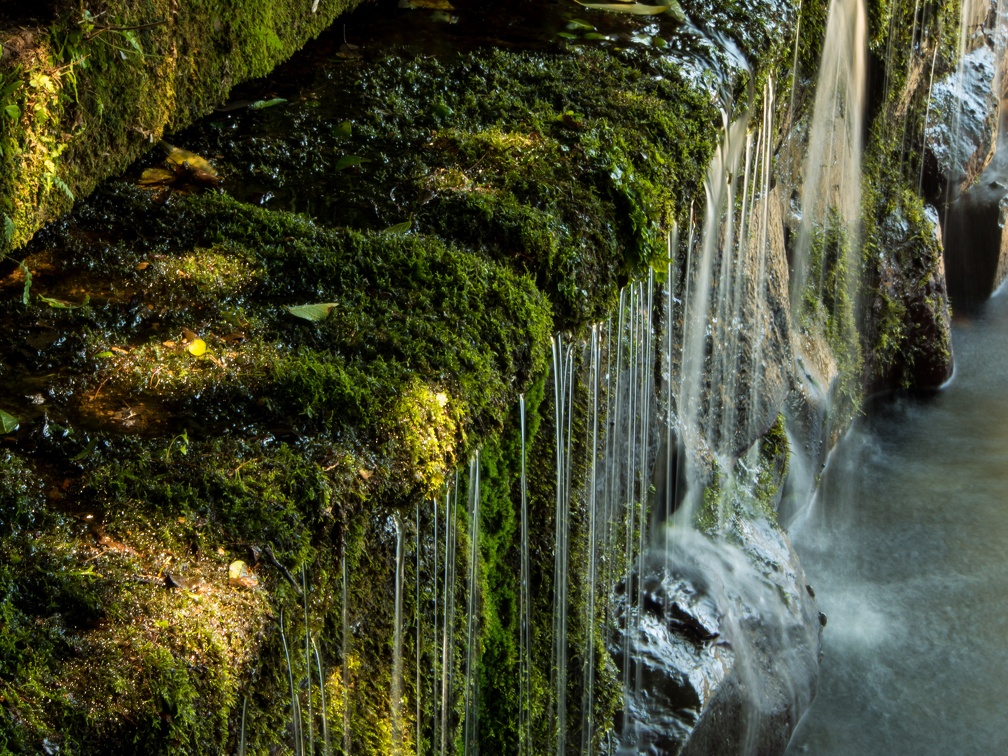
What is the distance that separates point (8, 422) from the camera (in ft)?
8.24

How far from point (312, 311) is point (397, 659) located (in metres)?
1.11

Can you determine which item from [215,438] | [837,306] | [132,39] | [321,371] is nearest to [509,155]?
[132,39]

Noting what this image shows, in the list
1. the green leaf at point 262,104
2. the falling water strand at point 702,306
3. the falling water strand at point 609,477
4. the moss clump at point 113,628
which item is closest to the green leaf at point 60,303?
the moss clump at point 113,628

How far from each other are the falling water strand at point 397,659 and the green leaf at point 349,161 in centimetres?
155

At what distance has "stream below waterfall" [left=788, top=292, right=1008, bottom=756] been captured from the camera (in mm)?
5637

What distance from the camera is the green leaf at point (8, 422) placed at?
2494 millimetres

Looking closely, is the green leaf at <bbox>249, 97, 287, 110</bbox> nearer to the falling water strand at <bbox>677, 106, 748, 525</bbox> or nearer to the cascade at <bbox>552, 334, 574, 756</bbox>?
the cascade at <bbox>552, 334, 574, 756</bbox>

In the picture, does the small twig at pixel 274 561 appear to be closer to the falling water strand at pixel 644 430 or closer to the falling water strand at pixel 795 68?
the falling water strand at pixel 644 430

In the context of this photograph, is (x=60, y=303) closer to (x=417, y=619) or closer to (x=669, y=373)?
(x=417, y=619)

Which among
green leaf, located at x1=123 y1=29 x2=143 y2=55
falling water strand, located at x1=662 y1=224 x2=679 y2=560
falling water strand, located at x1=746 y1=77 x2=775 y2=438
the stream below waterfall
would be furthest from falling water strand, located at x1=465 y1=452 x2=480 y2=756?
falling water strand, located at x1=746 y1=77 x2=775 y2=438

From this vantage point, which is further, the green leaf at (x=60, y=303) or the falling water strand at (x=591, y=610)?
the falling water strand at (x=591, y=610)

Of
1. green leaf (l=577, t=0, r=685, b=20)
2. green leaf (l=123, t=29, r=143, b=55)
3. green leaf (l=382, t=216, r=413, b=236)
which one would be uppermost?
green leaf (l=577, t=0, r=685, b=20)

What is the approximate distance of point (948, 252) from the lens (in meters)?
9.80

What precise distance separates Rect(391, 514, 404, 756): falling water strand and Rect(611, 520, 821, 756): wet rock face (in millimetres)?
1571
